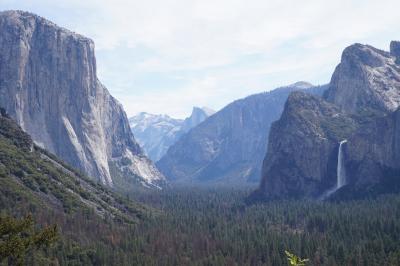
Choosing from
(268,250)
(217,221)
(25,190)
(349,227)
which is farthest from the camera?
(217,221)

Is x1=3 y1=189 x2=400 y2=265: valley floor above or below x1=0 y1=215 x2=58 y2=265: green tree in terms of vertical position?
below

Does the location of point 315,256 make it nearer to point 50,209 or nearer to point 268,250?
point 268,250

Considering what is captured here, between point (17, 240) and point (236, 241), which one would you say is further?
point (236, 241)

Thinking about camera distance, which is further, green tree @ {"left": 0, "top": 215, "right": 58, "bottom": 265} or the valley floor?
the valley floor

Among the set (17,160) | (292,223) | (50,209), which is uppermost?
(17,160)

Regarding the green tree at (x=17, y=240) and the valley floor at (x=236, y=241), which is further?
the valley floor at (x=236, y=241)

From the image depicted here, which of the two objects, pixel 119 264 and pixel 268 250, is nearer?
pixel 119 264

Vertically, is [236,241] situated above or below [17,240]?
below

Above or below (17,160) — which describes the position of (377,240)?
below

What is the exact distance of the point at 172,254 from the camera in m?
127

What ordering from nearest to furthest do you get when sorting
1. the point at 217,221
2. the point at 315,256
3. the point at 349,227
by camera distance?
the point at 315,256 → the point at 349,227 → the point at 217,221

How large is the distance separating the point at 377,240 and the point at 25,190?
353 ft

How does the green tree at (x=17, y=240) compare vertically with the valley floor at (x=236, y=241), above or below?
above

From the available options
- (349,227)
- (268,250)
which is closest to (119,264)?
(268,250)
